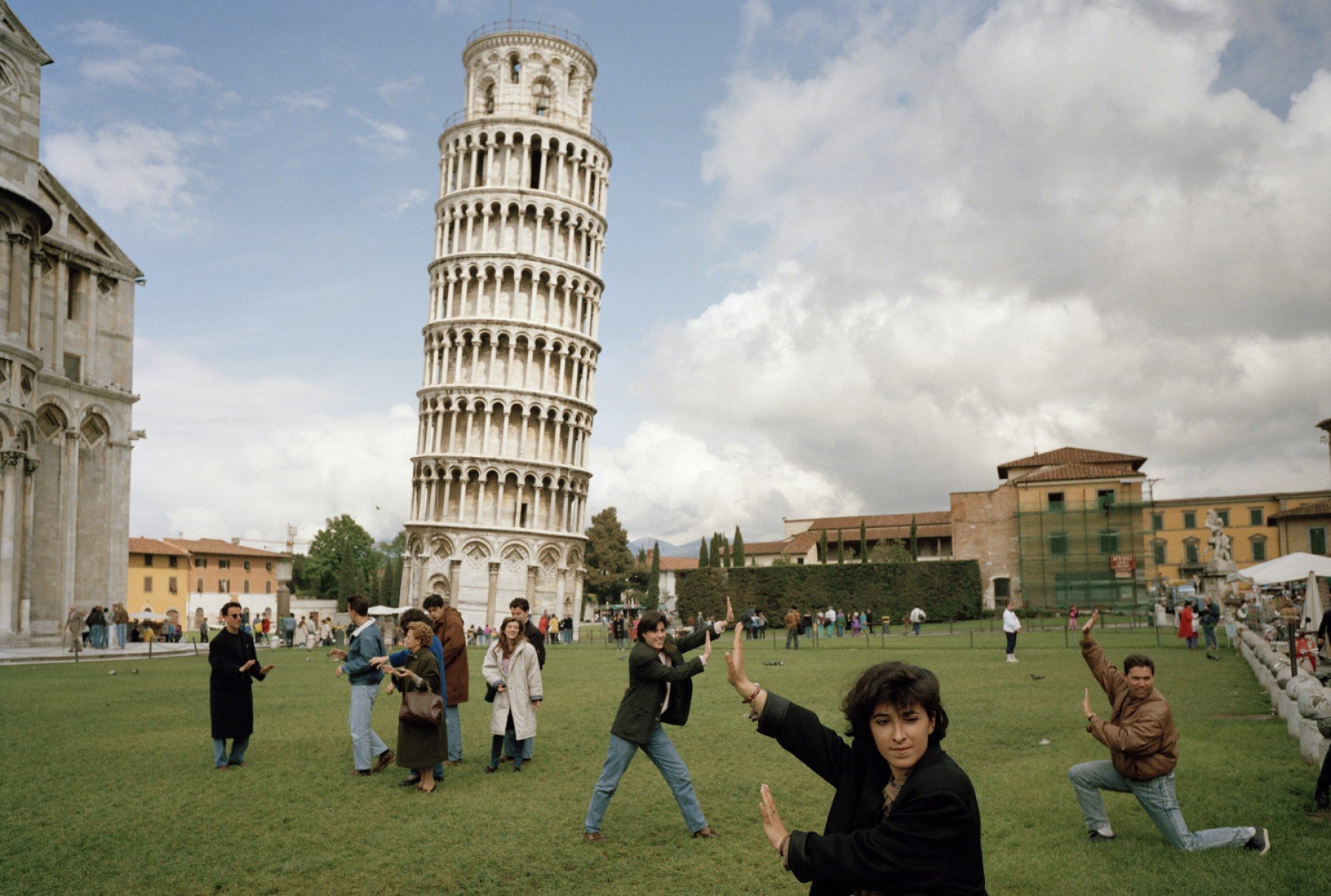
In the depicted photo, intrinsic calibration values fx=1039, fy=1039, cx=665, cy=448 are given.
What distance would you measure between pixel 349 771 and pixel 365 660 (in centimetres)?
140

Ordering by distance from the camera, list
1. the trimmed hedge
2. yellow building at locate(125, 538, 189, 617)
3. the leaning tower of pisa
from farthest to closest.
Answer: yellow building at locate(125, 538, 189, 617) → the leaning tower of pisa → the trimmed hedge

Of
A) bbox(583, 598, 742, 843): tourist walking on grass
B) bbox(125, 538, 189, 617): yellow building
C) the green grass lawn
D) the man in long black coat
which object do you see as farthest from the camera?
bbox(125, 538, 189, 617): yellow building

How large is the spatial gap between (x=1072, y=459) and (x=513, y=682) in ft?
223

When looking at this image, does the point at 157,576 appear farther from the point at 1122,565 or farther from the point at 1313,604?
the point at 1313,604

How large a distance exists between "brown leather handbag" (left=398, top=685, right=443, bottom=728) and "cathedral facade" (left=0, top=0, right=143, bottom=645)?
1094 inches

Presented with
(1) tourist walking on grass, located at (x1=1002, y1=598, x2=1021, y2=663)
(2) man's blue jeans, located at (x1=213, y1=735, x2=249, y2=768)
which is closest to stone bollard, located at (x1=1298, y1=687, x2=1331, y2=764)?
(2) man's blue jeans, located at (x1=213, y1=735, x2=249, y2=768)

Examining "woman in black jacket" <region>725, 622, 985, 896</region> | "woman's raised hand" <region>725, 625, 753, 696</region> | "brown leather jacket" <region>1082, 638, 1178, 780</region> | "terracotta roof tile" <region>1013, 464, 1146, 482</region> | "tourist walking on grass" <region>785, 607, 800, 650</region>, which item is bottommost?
"tourist walking on grass" <region>785, 607, 800, 650</region>

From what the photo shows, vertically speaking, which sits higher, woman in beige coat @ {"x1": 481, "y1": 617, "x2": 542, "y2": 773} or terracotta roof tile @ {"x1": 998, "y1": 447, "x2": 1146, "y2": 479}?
terracotta roof tile @ {"x1": 998, "y1": 447, "x2": 1146, "y2": 479}

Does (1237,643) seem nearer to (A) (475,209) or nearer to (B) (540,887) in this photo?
(B) (540,887)

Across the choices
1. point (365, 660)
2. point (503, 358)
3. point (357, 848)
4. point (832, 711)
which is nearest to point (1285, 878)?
point (357, 848)

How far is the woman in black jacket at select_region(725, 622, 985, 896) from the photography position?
11.0 feet

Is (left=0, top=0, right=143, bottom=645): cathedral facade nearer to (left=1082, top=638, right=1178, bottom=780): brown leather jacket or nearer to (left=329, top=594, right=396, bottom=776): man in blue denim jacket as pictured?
(left=329, top=594, right=396, bottom=776): man in blue denim jacket

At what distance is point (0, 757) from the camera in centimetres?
1183

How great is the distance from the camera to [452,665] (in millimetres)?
11984
